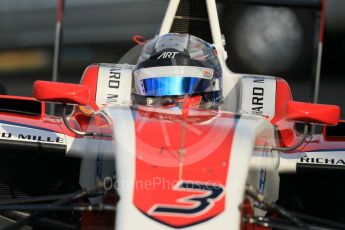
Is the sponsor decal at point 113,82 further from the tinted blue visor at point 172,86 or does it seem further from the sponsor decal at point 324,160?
the sponsor decal at point 324,160

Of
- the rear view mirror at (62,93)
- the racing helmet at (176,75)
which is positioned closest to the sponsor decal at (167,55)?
the racing helmet at (176,75)

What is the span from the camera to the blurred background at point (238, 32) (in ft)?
25.3

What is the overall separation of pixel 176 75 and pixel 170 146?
869 mm

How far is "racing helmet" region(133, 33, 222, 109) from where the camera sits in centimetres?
391

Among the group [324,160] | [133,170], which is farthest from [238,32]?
[133,170]

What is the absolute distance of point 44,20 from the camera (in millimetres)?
7844

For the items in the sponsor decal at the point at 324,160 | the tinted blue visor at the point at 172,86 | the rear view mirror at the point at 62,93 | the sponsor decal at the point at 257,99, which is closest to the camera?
the rear view mirror at the point at 62,93

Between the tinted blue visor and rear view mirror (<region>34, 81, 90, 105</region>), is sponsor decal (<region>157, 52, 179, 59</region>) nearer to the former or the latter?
the tinted blue visor

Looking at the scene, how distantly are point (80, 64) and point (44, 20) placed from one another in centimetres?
54

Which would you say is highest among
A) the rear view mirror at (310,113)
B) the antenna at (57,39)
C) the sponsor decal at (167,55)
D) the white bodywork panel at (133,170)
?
the antenna at (57,39)

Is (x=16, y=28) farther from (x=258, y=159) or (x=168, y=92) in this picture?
(x=258, y=159)

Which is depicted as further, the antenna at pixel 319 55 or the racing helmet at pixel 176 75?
the antenna at pixel 319 55

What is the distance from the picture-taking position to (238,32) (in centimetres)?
775

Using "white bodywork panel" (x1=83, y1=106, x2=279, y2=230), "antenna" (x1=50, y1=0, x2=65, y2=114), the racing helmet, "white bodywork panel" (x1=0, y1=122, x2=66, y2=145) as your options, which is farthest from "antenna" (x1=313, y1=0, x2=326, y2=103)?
"white bodywork panel" (x1=83, y1=106, x2=279, y2=230)
